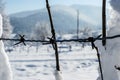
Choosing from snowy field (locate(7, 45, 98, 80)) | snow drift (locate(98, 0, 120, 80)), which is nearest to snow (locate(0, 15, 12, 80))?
snowy field (locate(7, 45, 98, 80))

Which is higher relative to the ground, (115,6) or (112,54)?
(115,6)

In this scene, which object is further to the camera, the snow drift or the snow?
the snow

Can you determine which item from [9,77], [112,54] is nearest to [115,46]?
[112,54]

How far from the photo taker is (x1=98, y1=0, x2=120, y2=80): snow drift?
3.06ft

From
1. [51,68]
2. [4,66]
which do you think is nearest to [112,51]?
Answer: [4,66]

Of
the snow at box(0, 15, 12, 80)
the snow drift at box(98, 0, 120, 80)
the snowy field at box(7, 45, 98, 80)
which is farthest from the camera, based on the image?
the snowy field at box(7, 45, 98, 80)

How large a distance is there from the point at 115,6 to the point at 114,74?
7.5 inches

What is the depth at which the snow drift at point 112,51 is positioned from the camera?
3.06ft

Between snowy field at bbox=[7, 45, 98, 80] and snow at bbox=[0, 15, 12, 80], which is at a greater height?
snow at bbox=[0, 15, 12, 80]

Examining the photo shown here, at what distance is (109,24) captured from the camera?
3.20 feet

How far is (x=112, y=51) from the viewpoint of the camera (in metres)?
0.94

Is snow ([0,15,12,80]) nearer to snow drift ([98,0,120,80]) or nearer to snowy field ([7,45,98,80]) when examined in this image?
snowy field ([7,45,98,80])

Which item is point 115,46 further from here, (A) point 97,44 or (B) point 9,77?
(B) point 9,77

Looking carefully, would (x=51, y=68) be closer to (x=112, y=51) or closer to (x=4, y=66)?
(x=4, y=66)
